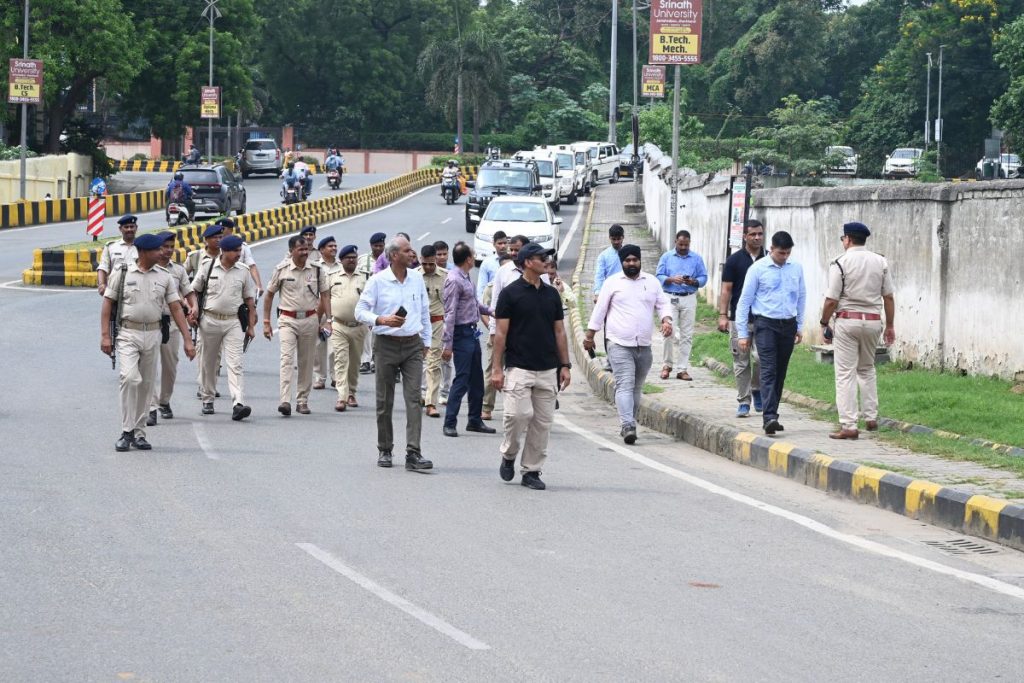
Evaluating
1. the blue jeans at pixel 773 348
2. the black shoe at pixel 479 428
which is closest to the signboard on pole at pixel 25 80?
the black shoe at pixel 479 428

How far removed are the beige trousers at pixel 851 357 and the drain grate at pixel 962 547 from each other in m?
3.18

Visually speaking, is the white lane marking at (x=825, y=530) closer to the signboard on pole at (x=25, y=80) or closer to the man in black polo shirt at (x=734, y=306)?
the man in black polo shirt at (x=734, y=306)

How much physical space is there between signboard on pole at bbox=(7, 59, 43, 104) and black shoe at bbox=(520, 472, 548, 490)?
36407mm

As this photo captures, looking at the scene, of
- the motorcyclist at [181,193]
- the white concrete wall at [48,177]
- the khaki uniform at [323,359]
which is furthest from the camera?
the white concrete wall at [48,177]

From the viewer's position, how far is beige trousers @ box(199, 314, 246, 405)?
1451 centimetres

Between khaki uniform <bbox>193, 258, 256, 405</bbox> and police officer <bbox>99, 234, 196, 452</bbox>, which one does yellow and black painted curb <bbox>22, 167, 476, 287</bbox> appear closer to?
khaki uniform <bbox>193, 258, 256, 405</bbox>

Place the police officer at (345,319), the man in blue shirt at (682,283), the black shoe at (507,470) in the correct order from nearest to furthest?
1. the black shoe at (507,470)
2. the police officer at (345,319)
3. the man in blue shirt at (682,283)

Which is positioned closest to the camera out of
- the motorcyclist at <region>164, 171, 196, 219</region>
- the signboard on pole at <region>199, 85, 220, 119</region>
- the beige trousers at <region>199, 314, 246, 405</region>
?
the beige trousers at <region>199, 314, 246, 405</region>

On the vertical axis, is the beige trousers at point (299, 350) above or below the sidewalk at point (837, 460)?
above

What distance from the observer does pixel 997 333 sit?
14.9 metres

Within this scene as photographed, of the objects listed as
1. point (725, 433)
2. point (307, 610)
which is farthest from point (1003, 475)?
point (307, 610)

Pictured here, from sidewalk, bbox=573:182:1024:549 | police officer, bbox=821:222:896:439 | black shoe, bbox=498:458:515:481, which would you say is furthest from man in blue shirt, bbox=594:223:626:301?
black shoe, bbox=498:458:515:481

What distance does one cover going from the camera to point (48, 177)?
180 feet

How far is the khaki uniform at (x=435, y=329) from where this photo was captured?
15.2m
